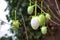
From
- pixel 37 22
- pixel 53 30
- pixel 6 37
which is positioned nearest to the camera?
pixel 37 22

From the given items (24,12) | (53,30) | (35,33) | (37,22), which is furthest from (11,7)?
(37,22)

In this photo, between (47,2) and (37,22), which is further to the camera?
(47,2)

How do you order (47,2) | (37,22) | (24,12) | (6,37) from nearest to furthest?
(37,22), (47,2), (24,12), (6,37)

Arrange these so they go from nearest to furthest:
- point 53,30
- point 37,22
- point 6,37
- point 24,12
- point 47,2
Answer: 1. point 37,22
2. point 47,2
3. point 53,30
4. point 24,12
5. point 6,37

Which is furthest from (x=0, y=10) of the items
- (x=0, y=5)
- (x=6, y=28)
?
(x=6, y=28)

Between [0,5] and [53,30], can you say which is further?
[0,5]

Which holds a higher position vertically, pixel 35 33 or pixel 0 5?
pixel 0 5

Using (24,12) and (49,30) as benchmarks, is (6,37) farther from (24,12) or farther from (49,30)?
(49,30)

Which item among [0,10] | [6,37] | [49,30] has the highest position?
[0,10]

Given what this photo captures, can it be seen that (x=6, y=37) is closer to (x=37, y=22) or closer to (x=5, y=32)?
→ (x=5, y=32)
